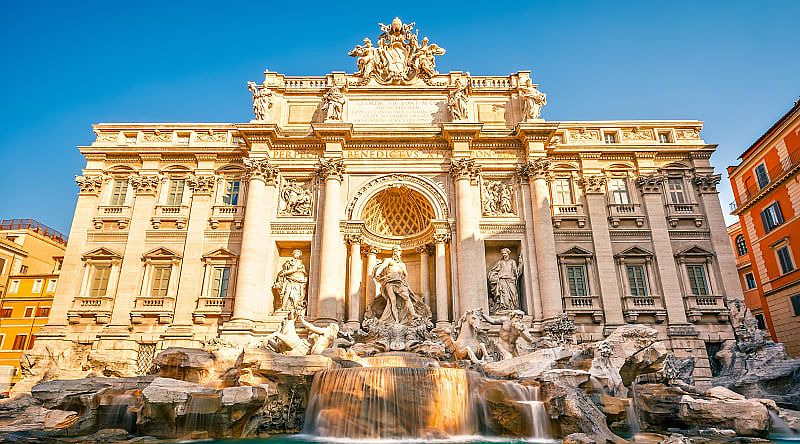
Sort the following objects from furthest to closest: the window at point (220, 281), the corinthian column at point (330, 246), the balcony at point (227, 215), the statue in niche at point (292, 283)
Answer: the balcony at point (227, 215)
the window at point (220, 281)
the statue in niche at point (292, 283)
the corinthian column at point (330, 246)

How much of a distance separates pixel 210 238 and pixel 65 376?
8016mm

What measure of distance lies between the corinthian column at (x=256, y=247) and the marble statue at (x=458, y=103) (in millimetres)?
9272

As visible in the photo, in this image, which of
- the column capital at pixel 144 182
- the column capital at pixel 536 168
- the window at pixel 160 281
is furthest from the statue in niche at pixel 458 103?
the window at pixel 160 281

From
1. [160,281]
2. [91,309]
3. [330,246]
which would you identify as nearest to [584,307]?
[330,246]

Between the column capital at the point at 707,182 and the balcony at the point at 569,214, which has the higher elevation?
the column capital at the point at 707,182

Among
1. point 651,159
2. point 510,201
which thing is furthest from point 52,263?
point 651,159

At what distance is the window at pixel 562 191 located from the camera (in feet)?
76.0

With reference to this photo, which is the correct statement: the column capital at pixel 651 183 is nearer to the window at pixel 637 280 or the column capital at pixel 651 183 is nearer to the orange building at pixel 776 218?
the window at pixel 637 280

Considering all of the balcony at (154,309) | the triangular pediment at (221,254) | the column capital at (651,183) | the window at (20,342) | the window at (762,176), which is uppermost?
the window at (762,176)

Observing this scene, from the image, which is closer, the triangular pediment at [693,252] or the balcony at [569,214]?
the triangular pediment at [693,252]

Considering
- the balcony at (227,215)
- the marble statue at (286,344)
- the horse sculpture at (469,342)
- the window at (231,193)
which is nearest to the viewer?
the marble statue at (286,344)

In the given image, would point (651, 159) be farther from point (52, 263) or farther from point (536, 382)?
point (52, 263)

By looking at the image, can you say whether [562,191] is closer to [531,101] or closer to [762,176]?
[531,101]

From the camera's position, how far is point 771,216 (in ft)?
84.5
